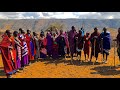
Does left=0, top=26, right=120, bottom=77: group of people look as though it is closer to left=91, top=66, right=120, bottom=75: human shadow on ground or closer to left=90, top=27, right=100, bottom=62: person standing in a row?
left=90, top=27, right=100, bottom=62: person standing in a row

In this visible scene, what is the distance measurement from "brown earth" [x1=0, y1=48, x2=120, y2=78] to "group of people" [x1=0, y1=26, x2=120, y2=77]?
46 centimetres

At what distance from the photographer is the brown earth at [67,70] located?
1334cm

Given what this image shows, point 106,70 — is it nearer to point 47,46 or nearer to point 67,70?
point 67,70

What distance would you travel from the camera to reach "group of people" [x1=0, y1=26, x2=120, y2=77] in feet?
40.1

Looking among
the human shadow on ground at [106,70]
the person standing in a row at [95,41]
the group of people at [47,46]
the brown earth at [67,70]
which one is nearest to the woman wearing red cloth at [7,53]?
the group of people at [47,46]

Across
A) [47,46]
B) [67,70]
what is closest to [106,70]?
[67,70]

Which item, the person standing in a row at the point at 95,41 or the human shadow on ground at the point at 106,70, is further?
the person standing in a row at the point at 95,41

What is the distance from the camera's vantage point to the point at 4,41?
12.0 metres

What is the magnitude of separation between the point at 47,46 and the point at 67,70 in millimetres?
3222

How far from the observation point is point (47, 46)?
17.3m

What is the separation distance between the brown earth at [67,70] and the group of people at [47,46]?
460 millimetres

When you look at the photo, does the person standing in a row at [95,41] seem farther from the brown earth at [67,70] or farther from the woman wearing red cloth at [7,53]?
the woman wearing red cloth at [7,53]
